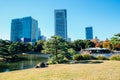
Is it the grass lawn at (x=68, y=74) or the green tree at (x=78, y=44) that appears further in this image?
the green tree at (x=78, y=44)

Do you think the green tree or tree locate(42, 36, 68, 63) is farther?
the green tree

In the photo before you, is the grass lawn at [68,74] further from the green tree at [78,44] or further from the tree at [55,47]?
the green tree at [78,44]

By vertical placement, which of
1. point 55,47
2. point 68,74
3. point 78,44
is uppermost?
point 78,44

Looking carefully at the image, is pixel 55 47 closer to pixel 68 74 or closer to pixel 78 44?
pixel 68 74

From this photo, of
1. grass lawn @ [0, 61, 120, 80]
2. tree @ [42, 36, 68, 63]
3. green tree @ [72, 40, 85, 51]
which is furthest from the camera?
green tree @ [72, 40, 85, 51]

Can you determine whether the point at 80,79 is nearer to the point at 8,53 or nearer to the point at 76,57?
the point at 76,57

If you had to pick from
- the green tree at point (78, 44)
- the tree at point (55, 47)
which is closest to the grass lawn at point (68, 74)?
the tree at point (55, 47)

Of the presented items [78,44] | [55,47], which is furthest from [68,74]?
[78,44]

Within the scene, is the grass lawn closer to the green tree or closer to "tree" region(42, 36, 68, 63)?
"tree" region(42, 36, 68, 63)

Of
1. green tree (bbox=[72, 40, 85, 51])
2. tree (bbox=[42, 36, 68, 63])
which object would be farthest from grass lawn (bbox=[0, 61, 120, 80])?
green tree (bbox=[72, 40, 85, 51])

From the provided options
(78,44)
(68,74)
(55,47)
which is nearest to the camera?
(68,74)

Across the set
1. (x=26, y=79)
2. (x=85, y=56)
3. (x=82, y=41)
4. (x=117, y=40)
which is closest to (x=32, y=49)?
(x=82, y=41)

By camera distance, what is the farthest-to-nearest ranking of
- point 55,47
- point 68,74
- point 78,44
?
1. point 78,44
2. point 55,47
3. point 68,74

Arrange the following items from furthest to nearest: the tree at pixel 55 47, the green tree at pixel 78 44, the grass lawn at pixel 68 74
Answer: the green tree at pixel 78 44 < the tree at pixel 55 47 < the grass lawn at pixel 68 74
